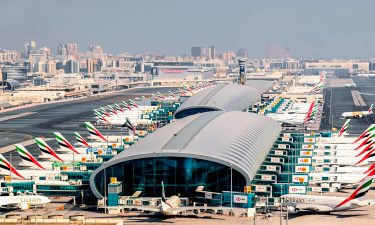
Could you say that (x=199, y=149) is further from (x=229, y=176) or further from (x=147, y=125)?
(x=147, y=125)

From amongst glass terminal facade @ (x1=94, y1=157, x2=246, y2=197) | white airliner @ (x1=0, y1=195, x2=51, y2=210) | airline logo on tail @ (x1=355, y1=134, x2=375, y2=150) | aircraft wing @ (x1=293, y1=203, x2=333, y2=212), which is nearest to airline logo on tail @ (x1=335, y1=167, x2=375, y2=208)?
aircraft wing @ (x1=293, y1=203, x2=333, y2=212)

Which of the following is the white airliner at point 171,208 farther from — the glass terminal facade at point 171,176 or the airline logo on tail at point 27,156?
the airline logo on tail at point 27,156

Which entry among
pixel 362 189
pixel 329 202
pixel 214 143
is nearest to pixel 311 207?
pixel 329 202

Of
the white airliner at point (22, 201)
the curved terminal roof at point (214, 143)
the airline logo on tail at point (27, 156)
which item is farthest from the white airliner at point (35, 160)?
the white airliner at point (22, 201)

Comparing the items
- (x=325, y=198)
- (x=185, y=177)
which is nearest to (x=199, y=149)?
(x=185, y=177)

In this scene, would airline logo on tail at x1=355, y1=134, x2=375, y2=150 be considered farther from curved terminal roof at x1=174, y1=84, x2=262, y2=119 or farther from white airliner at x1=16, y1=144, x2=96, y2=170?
curved terminal roof at x1=174, y1=84, x2=262, y2=119

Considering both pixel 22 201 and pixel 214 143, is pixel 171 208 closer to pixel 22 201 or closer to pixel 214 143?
pixel 214 143
